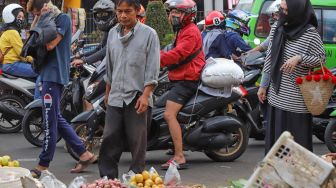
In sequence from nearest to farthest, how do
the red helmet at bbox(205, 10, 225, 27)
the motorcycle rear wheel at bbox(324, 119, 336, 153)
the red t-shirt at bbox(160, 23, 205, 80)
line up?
the red t-shirt at bbox(160, 23, 205, 80)
the motorcycle rear wheel at bbox(324, 119, 336, 153)
the red helmet at bbox(205, 10, 225, 27)

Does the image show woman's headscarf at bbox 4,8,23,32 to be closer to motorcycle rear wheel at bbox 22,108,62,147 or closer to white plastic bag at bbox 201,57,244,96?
motorcycle rear wheel at bbox 22,108,62,147

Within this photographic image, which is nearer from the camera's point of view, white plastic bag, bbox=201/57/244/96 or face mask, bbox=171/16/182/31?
face mask, bbox=171/16/182/31

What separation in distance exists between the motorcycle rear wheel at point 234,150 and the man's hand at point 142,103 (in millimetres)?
2299

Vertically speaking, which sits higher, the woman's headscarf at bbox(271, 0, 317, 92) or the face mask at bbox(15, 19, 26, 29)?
the woman's headscarf at bbox(271, 0, 317, 92)

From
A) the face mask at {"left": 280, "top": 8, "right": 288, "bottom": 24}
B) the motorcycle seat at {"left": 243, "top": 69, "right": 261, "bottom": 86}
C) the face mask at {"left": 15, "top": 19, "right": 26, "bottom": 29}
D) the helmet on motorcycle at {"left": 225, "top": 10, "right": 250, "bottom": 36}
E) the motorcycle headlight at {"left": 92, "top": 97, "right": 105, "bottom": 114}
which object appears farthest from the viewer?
the face mask at {"left": 15, "top": 19, "right": 26, "bottom": 29}

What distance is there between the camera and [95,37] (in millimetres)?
18156

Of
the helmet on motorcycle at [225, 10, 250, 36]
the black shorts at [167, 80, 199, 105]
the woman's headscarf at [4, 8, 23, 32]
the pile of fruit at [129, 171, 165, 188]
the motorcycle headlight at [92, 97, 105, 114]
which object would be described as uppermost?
the woman's headscarf at [4, 8, 23, 32]

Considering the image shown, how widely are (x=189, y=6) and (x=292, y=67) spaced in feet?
6.69

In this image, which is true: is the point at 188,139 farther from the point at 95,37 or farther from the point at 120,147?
the point at 95,37

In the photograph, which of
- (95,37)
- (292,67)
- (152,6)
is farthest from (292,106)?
(95,37)

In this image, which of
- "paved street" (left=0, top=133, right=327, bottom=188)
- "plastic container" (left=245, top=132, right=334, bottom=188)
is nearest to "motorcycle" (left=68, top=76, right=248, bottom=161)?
"paved street" (left=0, top=133, right=327, bottom=188)

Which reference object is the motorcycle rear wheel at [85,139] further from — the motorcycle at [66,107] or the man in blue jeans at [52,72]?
the man in blue jeans at [52,72]

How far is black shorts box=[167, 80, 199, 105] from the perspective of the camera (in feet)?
24.9

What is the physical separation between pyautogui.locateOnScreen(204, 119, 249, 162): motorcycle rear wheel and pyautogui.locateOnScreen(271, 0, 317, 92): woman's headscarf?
215 cm
